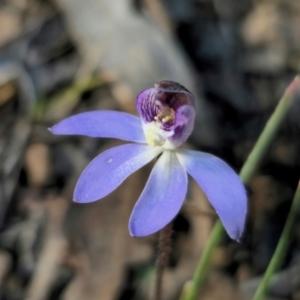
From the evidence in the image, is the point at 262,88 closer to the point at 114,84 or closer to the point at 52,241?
the point at 114,84

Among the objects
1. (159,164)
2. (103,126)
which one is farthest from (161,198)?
(103,126)

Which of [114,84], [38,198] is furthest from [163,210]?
[114,84]

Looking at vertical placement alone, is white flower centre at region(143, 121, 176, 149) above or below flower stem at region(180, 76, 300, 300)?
above

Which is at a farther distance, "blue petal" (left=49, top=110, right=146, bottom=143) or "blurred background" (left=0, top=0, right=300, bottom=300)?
"blurred background" (left=0, top=0, right=300, bottom=300)

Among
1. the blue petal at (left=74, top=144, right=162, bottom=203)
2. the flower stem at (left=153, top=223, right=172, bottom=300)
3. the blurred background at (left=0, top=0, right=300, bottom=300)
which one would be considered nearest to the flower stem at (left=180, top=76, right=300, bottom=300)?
the flower stem at (left=153, top=223, right=172, bottom=300)

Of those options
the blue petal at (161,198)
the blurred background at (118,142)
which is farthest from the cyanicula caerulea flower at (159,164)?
the blurred background at (118,142)

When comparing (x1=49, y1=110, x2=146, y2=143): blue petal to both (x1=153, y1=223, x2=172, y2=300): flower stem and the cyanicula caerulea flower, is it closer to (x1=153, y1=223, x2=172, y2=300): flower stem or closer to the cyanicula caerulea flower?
the cyanicula caerulea flower

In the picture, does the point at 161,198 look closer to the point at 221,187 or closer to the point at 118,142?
the point at 221,187

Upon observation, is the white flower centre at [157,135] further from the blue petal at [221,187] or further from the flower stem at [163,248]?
the flower stem at [163,248]
